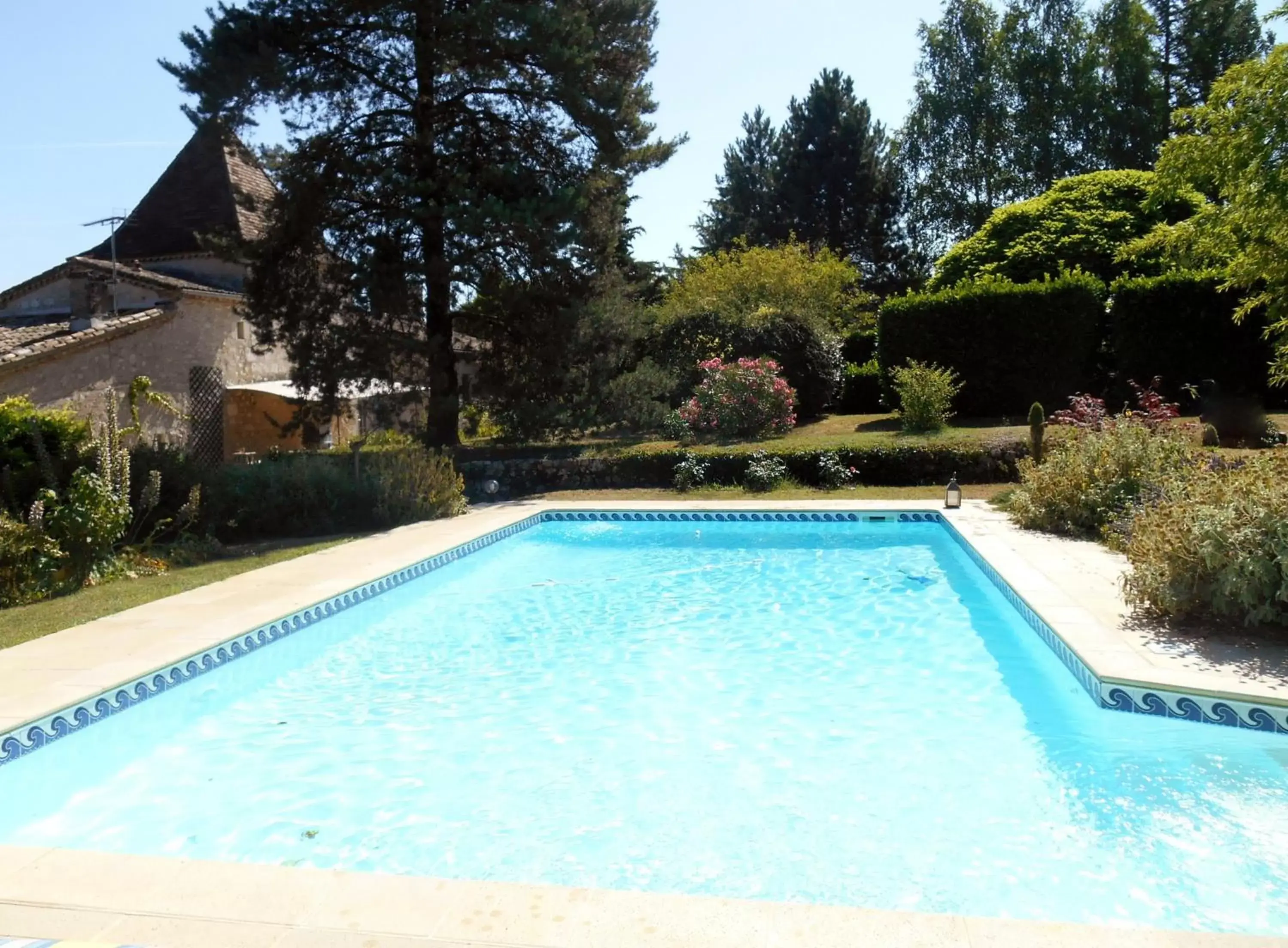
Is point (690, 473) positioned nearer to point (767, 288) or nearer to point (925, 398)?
point (925, 398)

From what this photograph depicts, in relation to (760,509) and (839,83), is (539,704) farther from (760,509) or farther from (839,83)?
(839,83)

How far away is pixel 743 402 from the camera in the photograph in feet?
60.2

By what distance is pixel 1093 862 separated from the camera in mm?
4078

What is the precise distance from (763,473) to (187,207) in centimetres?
1930

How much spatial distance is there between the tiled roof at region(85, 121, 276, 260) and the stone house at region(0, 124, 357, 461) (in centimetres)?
4

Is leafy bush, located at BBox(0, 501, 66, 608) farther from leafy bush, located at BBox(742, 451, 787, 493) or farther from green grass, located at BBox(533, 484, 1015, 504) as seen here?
leafy bush, located at BBox(742, 451, 787, 493)

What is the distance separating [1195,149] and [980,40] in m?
30.4

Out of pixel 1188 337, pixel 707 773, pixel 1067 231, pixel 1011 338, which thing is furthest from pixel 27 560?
pixel 1067 231

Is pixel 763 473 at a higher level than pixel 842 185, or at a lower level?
lower

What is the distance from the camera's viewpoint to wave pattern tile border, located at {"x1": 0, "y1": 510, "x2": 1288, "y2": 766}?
515 cm

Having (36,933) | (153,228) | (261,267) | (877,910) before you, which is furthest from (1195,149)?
(153,228)

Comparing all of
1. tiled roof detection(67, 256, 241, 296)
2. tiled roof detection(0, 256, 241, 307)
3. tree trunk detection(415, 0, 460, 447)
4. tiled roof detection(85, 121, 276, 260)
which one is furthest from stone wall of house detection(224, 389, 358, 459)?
tiled roof detection(85, 121, 276, 260)

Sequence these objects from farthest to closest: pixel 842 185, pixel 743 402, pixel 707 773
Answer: pixel 842 185, pixel 743 402, pixel 707 773

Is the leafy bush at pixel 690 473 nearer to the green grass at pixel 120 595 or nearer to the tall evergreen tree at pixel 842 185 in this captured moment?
the green grass at pixel 120 595
